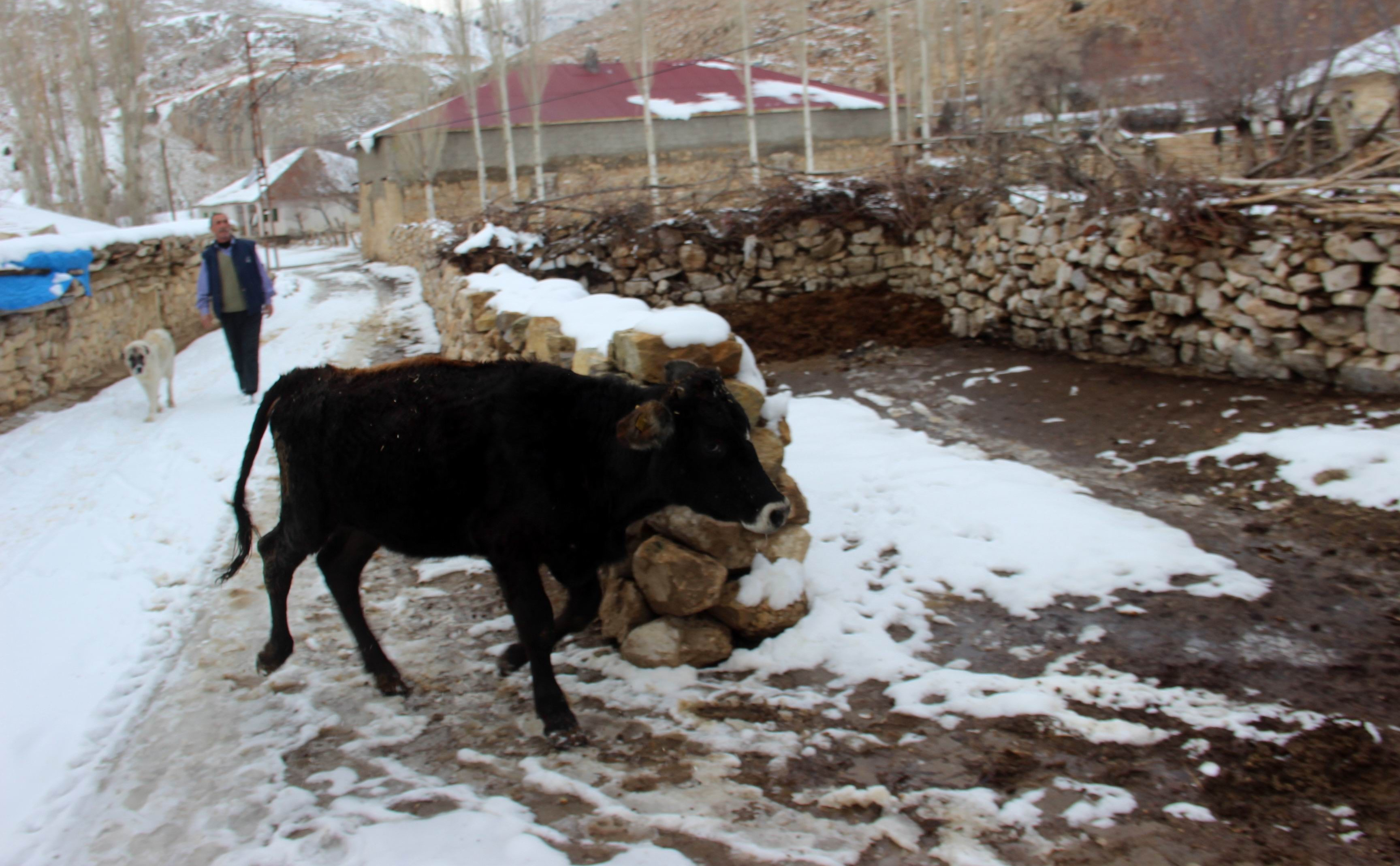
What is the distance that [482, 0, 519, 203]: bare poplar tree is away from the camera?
28.2 meters

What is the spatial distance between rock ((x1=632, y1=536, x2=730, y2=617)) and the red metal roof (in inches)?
1104

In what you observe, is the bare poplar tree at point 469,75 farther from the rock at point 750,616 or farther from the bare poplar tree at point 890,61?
the rock at point 750,616

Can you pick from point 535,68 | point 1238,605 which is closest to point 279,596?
point 1238,605

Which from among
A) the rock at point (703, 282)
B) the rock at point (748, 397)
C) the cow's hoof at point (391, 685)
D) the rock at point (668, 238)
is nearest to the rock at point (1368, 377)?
the rock at point (748, 397)

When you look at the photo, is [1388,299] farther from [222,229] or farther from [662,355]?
[222,229]

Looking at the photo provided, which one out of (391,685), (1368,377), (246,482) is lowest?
(391,685)

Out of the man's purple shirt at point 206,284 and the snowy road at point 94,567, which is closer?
the snowy road at point 94,567

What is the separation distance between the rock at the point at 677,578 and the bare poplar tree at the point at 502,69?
991 inches

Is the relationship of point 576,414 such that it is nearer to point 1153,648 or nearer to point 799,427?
point 1153,648

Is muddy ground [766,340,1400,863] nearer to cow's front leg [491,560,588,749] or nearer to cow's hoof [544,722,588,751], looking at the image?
cow's hoof [544,722,588,751]

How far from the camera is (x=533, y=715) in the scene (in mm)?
3445

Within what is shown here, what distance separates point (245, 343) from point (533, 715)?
6901mm

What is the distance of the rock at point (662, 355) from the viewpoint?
4.24 meters

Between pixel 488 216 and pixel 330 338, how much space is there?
2930 millimetres
